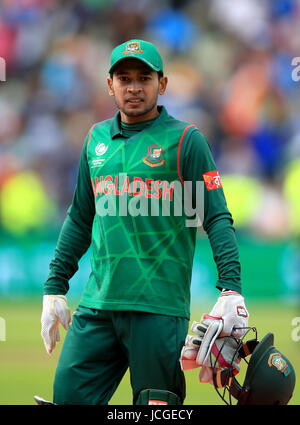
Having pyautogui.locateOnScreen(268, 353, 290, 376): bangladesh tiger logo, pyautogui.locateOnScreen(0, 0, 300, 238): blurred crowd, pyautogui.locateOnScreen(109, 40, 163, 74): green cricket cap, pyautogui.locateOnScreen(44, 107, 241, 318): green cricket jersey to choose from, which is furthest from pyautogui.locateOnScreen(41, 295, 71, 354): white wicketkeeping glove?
pyautogui.locateOnScreen(0, 0, 300, 238): blurred crowd

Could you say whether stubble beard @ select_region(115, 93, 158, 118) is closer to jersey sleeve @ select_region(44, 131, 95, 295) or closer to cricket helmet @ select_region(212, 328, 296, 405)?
jersey sleeve @ select_region(44, 131, 95, 295)

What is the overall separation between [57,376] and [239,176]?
9.17 metres

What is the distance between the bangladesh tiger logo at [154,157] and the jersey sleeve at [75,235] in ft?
1.42

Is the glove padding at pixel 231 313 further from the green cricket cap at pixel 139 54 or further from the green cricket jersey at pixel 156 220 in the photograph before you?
the green cricket cap at pixel 139 54

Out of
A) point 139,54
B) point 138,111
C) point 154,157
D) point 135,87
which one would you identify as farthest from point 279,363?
point 139,54

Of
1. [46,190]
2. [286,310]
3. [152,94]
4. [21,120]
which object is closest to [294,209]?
[286,310]

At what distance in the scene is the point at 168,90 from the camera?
13984 mm

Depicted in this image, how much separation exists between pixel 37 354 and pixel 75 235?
4.57 m

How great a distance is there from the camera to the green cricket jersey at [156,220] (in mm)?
3762

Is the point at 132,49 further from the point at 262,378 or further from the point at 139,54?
the point at 262,378

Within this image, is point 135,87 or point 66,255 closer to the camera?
point 135,87

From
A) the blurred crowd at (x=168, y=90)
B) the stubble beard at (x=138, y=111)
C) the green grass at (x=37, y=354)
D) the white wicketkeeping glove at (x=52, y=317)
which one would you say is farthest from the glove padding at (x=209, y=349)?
the blurred crowd at (x=168, y=90)
